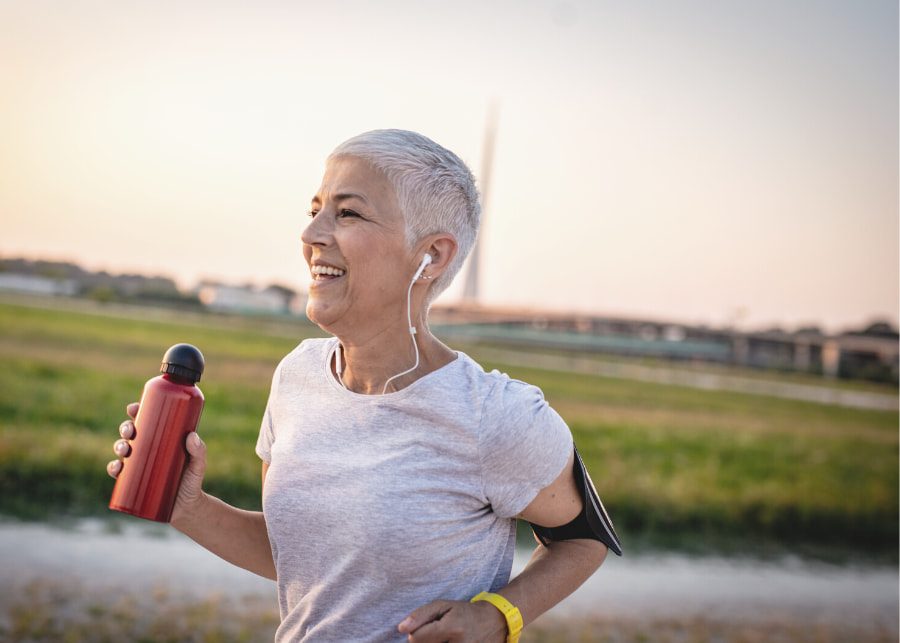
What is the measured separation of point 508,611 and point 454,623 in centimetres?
12

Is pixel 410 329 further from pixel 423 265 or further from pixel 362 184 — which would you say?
pixel 362 184

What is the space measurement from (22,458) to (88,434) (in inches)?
55.7

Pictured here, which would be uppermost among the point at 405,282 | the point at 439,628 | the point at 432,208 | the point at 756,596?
the point at 432,208

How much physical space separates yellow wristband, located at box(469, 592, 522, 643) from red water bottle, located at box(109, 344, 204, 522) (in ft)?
2.23

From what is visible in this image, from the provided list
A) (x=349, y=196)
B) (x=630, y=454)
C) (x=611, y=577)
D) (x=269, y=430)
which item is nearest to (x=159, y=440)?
(x=269, y=430)

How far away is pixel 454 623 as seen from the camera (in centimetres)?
175

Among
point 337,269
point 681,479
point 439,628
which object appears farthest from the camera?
point 681,479

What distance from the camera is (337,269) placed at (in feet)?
6.31

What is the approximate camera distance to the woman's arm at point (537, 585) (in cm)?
175

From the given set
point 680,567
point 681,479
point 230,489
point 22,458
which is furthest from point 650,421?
point 22,458

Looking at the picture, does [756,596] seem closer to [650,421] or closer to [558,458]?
[558,458]

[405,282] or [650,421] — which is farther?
[650,421]

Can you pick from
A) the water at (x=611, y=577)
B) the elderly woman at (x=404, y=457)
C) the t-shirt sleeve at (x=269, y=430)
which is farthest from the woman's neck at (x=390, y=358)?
the water at (x=611, y=577)

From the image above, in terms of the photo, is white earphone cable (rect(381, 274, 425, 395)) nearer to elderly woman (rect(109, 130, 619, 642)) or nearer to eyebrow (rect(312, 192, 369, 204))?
elderly woman (rect(109, 130, 619, 642))
